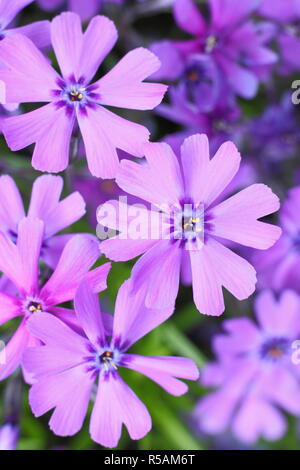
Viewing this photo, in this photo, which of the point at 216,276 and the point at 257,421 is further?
the point at 257,421

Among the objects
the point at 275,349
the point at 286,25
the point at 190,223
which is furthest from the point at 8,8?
the point at 275,349

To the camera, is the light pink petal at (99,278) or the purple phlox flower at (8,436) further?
the purple phlox flower at (8,436)

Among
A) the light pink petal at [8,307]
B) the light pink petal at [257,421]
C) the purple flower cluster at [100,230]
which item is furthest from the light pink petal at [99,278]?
the light pink petal at [257,421]

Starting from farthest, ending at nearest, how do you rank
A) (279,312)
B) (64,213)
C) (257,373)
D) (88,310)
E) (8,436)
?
(257,373) < (279,312) < (8,436) < (64,213) < (88,310)

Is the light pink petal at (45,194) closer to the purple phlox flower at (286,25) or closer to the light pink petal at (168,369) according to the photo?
the light pink petal at (168,369)

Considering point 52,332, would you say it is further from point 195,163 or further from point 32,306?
point 195,163
